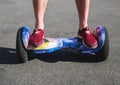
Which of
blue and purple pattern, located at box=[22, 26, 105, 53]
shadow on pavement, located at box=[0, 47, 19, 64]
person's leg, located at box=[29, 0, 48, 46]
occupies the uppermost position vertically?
person's leg, located at box=[29, 0, 48, 46]

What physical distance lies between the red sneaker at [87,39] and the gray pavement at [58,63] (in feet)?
0.60

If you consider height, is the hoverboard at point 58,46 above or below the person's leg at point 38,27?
below

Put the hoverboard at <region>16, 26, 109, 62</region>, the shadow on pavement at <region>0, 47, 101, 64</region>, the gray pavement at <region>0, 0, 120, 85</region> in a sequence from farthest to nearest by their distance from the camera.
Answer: the shadow on pavement at <region>0, 47, 101, 64</region>
the hoverboard at <region>16, 26, 109, 62</region>
the gray pavement at <region>0, 0, 120, 85</region>

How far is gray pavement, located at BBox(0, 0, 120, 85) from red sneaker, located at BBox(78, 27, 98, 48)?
0.18m

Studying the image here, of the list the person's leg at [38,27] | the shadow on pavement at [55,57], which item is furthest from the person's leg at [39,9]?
the shadow on pavement at [55,57]

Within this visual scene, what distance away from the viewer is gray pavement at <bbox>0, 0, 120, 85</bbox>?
345cm

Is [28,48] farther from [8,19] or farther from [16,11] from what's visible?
[16,11]

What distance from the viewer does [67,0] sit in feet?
24.0

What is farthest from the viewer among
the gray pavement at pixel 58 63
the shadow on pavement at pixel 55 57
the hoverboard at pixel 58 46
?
the shadow on pavement at pixel 55 57

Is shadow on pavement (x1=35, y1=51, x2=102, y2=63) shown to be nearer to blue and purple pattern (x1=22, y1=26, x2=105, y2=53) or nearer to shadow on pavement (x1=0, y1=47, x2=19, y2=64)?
blue and purple pattern (x1=22, y1=26, x2=105, y2=53)

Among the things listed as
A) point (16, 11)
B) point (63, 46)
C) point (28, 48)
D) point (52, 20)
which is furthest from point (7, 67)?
point (16, 11)

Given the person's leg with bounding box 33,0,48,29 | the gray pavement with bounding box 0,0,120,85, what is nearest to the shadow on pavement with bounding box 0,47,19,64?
the gray pavement with bounding box 0,0,120,85

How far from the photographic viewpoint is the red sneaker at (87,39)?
12.5 ft

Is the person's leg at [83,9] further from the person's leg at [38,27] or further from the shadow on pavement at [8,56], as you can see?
the shadow on pavement at [8,56]
